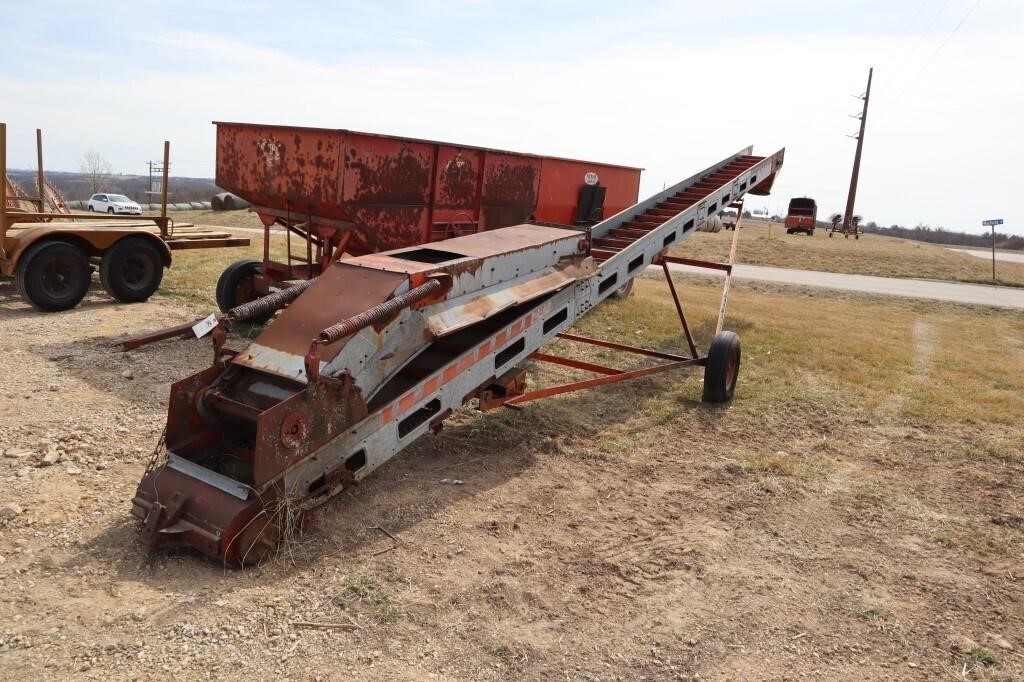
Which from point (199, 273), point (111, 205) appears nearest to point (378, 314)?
point (199, 273)

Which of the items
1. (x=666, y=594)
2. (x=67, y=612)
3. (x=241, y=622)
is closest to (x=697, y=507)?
(x=666, y=594)

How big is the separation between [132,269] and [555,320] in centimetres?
673

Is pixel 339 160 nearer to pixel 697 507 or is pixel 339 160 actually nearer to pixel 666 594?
pixel 697 507

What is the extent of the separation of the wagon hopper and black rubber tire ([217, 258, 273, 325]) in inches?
181

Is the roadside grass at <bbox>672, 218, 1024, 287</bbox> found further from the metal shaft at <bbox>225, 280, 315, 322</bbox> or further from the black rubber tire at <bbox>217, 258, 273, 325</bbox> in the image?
the metal shaft at <bbox>225, 280, 315, 322</bbox>

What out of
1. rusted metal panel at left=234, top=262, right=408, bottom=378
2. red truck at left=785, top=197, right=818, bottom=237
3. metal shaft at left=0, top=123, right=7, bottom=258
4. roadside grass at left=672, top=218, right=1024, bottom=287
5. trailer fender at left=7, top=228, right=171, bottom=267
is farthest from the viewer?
red truck at left=785, top=197, right=818, bottom=237

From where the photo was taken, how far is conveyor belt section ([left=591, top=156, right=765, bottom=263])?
282 inches

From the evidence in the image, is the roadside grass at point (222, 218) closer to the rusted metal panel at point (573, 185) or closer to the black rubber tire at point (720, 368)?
the rusted metal panel at point (573, 185)

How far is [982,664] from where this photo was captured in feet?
11.4

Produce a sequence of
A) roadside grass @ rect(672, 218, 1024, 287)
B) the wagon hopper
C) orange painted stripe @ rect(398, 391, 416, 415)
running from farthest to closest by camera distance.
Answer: roadside grass @ rect(672, 218, 1024, 287)
orange painted stripe @ rect(398, 391, 416, 415)
the wagon hopper

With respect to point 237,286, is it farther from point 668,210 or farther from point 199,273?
point 668,210

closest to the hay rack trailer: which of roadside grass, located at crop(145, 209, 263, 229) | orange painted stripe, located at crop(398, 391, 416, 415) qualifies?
orange painted stripe, located at crop(398, 391, 416, 415)

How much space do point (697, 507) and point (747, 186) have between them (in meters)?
5.09

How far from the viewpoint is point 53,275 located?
8891mm
